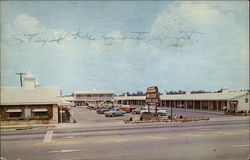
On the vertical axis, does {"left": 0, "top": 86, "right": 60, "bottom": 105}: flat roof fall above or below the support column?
above

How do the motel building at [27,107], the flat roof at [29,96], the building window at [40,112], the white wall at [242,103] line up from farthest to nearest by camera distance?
the white wall at [242,103] < the building window at [40,112] < the flat roof at [29,96] < the motel building at [27,107]

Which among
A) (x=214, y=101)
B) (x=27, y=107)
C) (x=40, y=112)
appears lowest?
(x=214, y=101)

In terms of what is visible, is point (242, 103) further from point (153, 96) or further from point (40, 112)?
point (40, 112)

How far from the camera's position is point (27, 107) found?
89.9ft

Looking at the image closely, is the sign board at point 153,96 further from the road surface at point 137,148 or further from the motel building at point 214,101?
the motel building at point 214,101

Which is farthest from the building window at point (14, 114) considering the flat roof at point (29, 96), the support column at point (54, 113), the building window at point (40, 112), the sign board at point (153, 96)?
the sign board at point (153, 96)

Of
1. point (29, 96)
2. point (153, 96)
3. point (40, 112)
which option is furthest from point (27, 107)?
point (153, 96)

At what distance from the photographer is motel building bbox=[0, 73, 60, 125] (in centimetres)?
2681

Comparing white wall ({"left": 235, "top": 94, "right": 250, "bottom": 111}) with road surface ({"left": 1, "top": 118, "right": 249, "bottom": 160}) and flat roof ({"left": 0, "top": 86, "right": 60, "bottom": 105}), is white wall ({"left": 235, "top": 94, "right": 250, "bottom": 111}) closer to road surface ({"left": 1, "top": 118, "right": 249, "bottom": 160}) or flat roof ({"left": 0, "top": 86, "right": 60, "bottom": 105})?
road surface ({"left": 1, "top": 118, "right": 249, "bottom": 160})

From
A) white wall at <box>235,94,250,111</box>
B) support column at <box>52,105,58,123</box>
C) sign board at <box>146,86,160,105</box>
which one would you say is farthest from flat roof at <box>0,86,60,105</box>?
white wall at <box>235,94,250,111</box>

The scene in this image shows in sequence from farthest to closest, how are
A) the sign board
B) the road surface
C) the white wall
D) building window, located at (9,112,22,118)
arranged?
the white wall < building window, located at (9,112,22,118) < the sign board < the road surface

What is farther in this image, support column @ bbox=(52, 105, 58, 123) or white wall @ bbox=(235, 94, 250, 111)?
white wall @ bbox=(235, 94, 250, 111)

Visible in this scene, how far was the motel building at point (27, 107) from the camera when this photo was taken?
2681 centimetres

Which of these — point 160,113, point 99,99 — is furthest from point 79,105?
point 160,113
